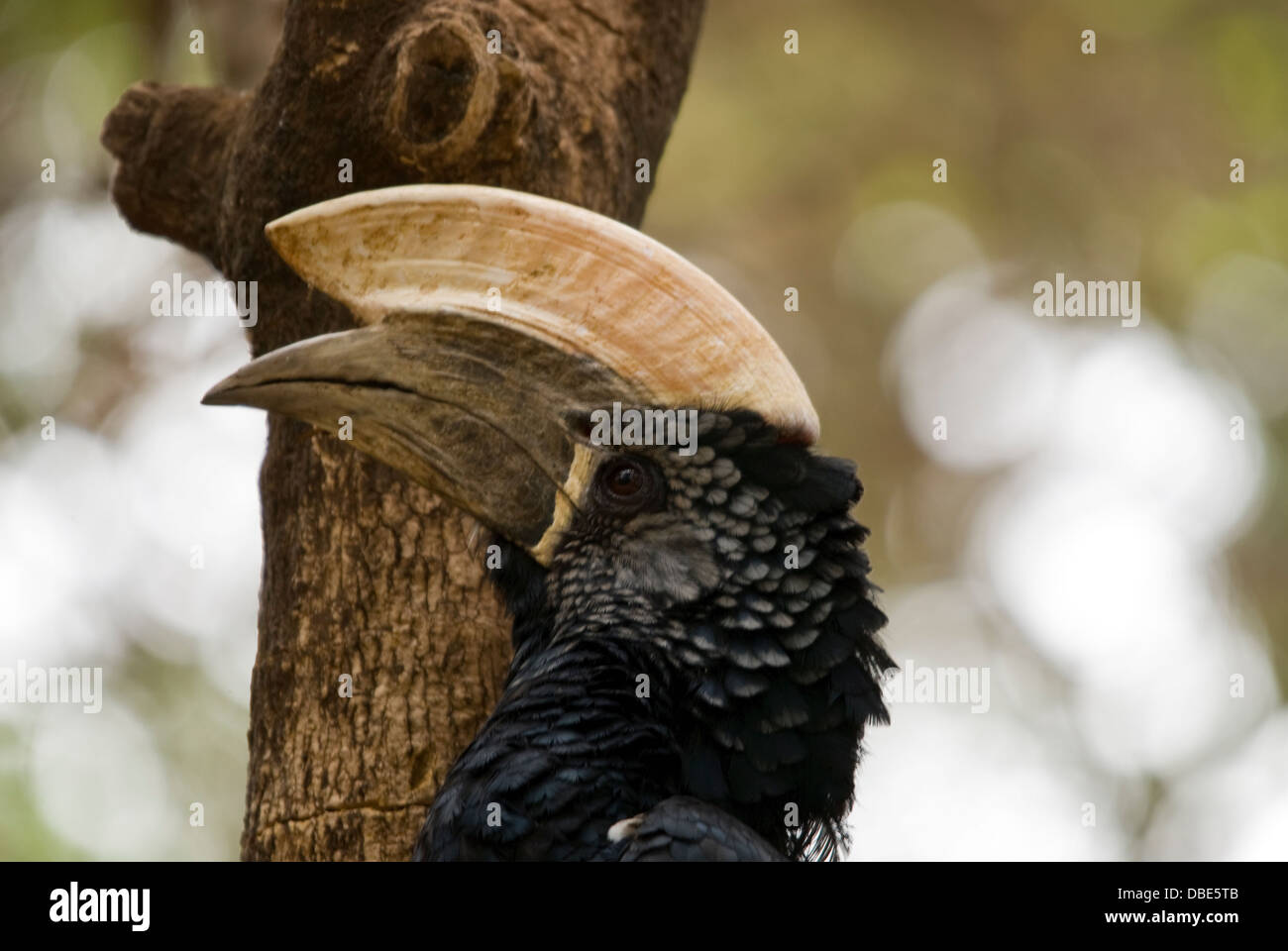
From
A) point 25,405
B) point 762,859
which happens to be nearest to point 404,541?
point 762,859

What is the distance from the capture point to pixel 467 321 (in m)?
2.86

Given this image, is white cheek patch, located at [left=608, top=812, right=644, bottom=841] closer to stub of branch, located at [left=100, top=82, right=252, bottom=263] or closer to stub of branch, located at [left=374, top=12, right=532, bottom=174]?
stub of branch, located at [left=374, top=12, right=532, bottom=174]

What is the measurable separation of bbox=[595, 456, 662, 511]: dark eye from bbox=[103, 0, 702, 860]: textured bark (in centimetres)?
45

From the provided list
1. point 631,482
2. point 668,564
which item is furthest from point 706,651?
point 631,482

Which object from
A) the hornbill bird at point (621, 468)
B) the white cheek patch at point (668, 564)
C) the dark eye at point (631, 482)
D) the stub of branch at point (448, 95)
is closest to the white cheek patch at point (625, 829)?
the hornbill bird at point (621, 468)

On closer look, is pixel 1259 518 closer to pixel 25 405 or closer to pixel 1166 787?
pixel 1166 787

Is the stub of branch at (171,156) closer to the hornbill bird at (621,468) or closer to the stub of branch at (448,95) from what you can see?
the stub of branch at (448,95)

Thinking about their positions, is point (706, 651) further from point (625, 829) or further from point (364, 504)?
point (364, 504)

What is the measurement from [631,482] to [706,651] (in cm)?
37

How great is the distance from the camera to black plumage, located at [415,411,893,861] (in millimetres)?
2678

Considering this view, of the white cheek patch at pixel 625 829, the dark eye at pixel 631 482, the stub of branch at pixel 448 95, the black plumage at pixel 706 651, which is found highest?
the stub of branch at pixel 448 95

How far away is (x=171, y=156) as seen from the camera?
12.4ft

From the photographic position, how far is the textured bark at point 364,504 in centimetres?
308
